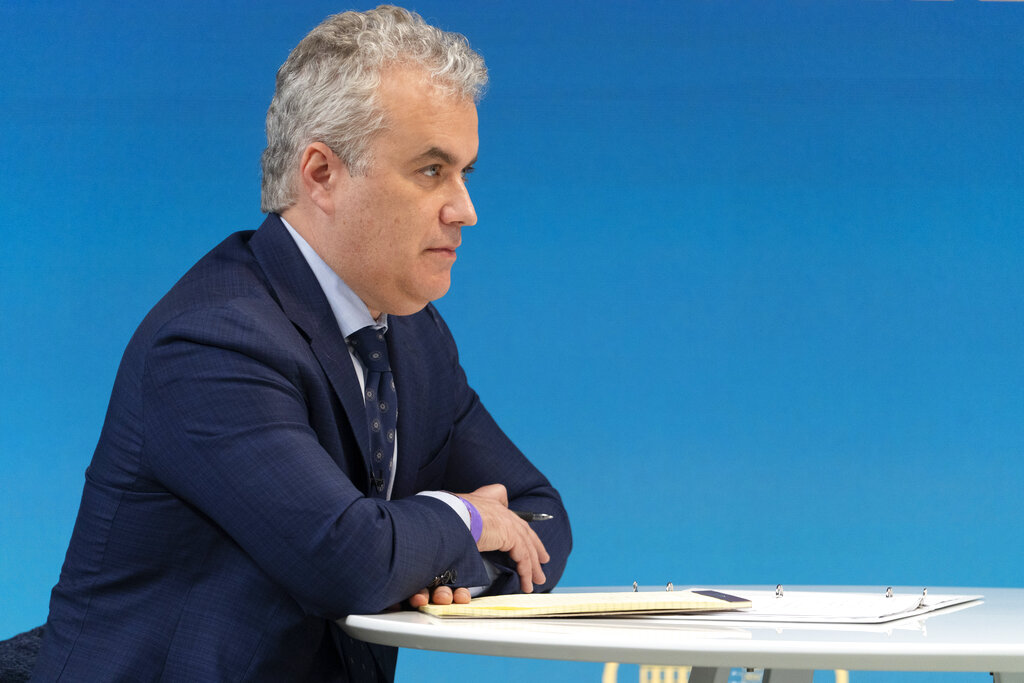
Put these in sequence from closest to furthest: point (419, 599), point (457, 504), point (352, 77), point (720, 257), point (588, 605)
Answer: point (588, 605), point (419, 599), point (457, 504), point (352, 77), point (720, 257)

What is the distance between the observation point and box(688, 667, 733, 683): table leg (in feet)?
5.40

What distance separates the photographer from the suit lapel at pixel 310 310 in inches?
57.6

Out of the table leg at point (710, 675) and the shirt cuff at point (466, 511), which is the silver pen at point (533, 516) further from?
the table leg at point (710, 675)

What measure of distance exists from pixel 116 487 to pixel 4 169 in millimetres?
2183

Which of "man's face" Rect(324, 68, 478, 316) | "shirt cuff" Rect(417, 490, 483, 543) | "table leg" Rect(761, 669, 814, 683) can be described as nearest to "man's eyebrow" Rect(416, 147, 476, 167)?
"man's face" Rect(324, 68, 478, 316)

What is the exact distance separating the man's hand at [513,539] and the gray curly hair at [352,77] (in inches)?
18.8

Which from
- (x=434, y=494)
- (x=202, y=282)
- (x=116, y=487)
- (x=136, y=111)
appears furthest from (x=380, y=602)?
(x=136, y=111)

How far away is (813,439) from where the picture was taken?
3.43 meters

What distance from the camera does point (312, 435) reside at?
1.32 metres

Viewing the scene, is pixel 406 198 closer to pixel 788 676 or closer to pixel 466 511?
pixel 466 511

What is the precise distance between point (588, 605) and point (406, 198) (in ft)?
2.06

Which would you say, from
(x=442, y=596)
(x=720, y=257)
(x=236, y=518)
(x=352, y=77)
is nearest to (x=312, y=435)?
(x=236, y=518)

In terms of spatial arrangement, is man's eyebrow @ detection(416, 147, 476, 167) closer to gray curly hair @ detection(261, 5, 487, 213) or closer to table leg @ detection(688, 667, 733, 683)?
gray curly hair @ detection(261, 5, 487, 213)

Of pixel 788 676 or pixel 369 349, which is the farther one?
pixel 369 349
